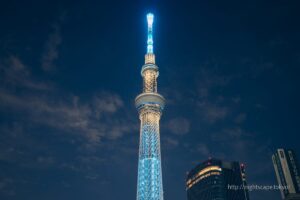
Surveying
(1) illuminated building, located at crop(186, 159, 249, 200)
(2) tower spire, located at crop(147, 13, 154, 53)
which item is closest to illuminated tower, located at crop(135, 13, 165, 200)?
(2) tower spire, located at crop(147, 13, 154, 53)

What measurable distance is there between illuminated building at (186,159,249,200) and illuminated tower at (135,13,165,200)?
8239cm

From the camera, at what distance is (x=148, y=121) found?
9988cm

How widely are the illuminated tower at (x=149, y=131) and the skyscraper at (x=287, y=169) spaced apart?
10845 centimetres

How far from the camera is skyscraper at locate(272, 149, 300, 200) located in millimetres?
177025

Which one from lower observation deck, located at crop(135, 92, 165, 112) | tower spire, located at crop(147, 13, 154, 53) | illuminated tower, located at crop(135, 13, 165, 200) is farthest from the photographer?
tower spire, located at crop(147, 13, 154, 53)

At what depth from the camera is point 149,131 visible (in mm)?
99000

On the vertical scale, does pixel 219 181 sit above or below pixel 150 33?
below

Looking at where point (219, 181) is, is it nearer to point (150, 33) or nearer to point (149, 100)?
point (149, 100)

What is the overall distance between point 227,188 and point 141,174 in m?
89.3

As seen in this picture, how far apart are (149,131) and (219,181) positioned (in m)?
84.4

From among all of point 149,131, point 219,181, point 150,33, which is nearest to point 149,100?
point 149,131

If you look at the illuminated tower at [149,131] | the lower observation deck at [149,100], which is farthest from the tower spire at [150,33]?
the lower observation deck at [149,100]

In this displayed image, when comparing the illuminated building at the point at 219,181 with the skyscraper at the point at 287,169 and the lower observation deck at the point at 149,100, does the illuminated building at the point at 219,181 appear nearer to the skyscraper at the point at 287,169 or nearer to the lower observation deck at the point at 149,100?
the skyscraper at the point at 287,169

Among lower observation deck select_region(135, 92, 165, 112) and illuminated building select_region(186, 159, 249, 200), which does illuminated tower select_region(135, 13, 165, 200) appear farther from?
illuminated building select_region(186, 159, 249, 200)
